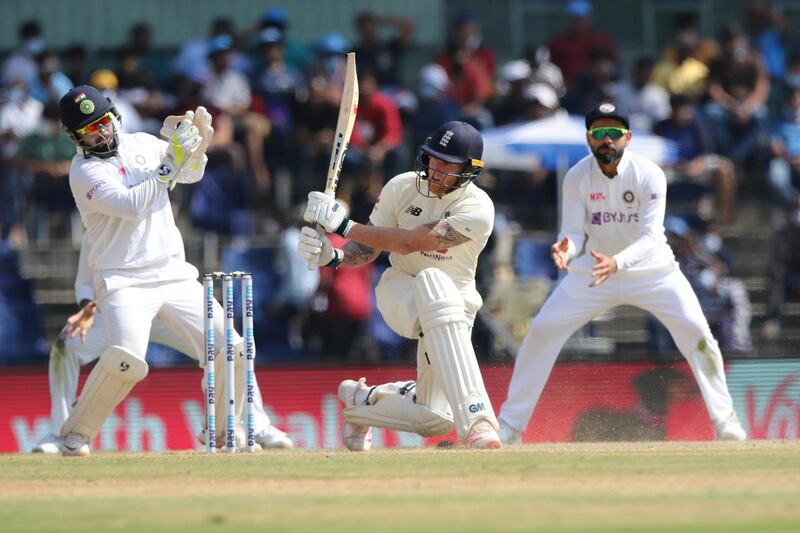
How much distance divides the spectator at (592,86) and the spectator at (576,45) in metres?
0.58

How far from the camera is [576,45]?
1708cm

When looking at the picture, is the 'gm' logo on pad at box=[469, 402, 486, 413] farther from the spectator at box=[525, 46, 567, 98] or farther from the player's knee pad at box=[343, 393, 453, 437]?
the spectator at box=[525, 46, 567, 98]

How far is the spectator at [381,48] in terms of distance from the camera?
54.1 feet

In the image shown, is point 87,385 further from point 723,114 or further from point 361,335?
point 723,114

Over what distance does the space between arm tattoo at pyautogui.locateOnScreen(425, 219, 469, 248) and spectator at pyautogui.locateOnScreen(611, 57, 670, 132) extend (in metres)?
7.14

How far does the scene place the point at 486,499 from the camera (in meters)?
7.02

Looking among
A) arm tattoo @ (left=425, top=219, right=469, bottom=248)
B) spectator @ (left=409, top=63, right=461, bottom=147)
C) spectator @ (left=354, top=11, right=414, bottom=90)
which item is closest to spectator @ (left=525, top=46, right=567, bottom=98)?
spectator @ (left=409, top=63, right=461, bottom=147)

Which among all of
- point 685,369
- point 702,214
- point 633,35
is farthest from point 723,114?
point 685,369

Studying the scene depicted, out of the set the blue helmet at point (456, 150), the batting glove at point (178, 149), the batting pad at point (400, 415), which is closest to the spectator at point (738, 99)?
the blue helmet at point (456, 150)

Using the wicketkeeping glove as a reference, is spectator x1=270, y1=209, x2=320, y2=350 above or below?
below

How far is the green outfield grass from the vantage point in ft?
21.0

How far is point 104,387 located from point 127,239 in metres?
0.87

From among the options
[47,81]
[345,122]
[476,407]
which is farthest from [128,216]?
[47,81]

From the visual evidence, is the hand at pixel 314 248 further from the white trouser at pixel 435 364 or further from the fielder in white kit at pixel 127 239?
the fielder in white kit at pixel 127 239
